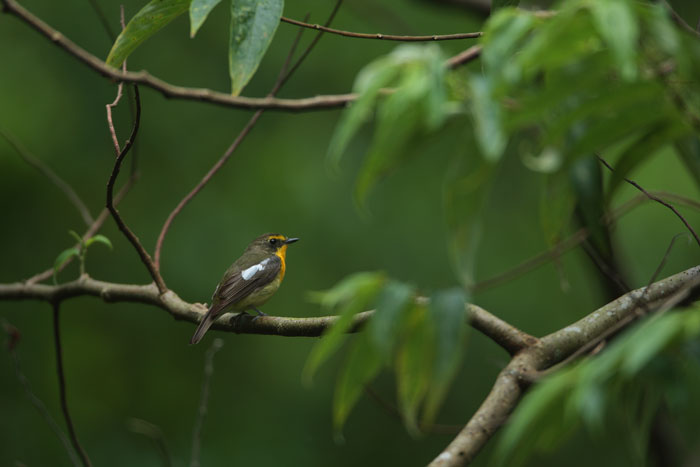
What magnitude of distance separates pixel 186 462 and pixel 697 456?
21.7 feet

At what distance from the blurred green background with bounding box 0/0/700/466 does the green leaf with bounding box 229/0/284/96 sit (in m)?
5.15

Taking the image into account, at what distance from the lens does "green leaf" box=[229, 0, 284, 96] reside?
193 cm

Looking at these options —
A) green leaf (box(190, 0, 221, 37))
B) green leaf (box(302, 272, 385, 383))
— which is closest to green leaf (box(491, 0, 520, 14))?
green leaf (box(190, 0, 221, 37))

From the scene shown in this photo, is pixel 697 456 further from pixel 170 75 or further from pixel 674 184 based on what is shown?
pixel 170 75

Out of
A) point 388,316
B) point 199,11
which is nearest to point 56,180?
point 199,11

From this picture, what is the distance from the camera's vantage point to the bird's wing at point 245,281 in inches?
190

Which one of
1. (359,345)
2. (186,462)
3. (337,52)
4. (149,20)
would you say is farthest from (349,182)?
(359,345)

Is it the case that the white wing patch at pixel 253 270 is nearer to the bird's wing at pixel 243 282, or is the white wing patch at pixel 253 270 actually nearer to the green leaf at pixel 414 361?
the bird's wing at pixel 243 282

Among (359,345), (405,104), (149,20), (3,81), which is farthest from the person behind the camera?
(3,81)

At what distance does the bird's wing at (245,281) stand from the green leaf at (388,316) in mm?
3100

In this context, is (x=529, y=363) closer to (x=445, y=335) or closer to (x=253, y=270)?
(x=445, y=335)

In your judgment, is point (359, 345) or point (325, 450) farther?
point (325, 450)

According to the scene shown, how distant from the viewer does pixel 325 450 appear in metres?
7.67

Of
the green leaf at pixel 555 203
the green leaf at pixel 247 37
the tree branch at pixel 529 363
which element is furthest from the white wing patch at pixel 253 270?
the green leaf at pixel 555 203
